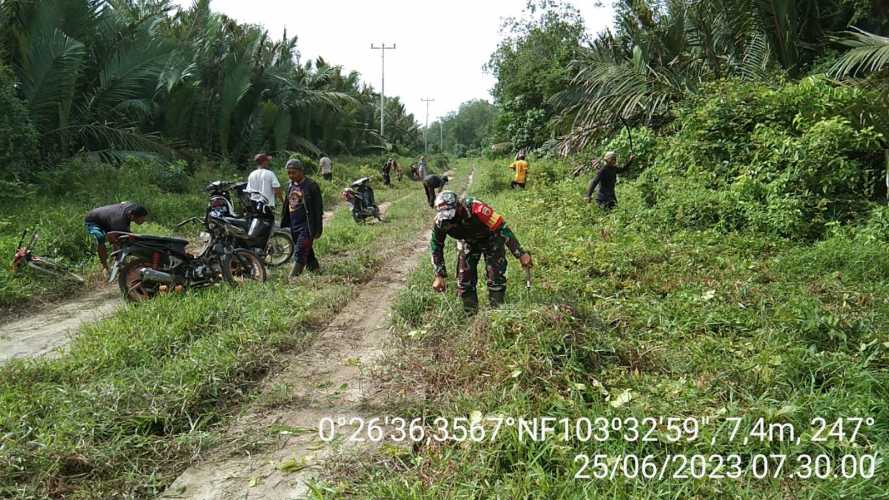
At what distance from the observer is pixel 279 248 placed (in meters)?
7.48

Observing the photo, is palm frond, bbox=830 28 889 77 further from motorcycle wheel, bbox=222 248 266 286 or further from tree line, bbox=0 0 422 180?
tree line, bbox=0 0 422 180

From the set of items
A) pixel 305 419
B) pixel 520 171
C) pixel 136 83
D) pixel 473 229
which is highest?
pixel 136 83

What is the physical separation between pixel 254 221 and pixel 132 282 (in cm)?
155

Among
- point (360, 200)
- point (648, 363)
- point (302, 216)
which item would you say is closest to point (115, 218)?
point (302, 216)

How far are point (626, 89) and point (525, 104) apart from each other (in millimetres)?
16221

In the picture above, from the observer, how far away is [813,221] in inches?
256

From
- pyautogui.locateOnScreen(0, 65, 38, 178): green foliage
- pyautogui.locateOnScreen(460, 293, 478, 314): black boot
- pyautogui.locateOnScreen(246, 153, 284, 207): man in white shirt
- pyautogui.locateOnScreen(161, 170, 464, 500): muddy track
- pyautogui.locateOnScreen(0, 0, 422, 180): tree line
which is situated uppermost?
pyautogui.locateOnScreen(0, 0, 422, 180): tree line

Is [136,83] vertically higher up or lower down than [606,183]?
higher up

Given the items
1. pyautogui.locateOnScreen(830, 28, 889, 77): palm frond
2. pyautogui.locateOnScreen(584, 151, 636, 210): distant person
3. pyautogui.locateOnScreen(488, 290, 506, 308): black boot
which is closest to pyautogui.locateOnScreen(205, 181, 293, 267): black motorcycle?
pyautogui.locateOnScreen(488, 290, 506, 308): black boot

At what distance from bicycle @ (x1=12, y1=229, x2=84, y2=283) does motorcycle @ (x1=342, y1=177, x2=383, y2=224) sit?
17.4 feet

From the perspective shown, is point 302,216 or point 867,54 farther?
point 867,54

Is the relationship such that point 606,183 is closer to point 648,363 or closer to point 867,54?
point 867,54

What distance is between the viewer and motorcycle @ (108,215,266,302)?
17.4ft

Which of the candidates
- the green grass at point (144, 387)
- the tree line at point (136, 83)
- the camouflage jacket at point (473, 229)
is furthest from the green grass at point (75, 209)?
the camouflage jacket at point (473, 229)
